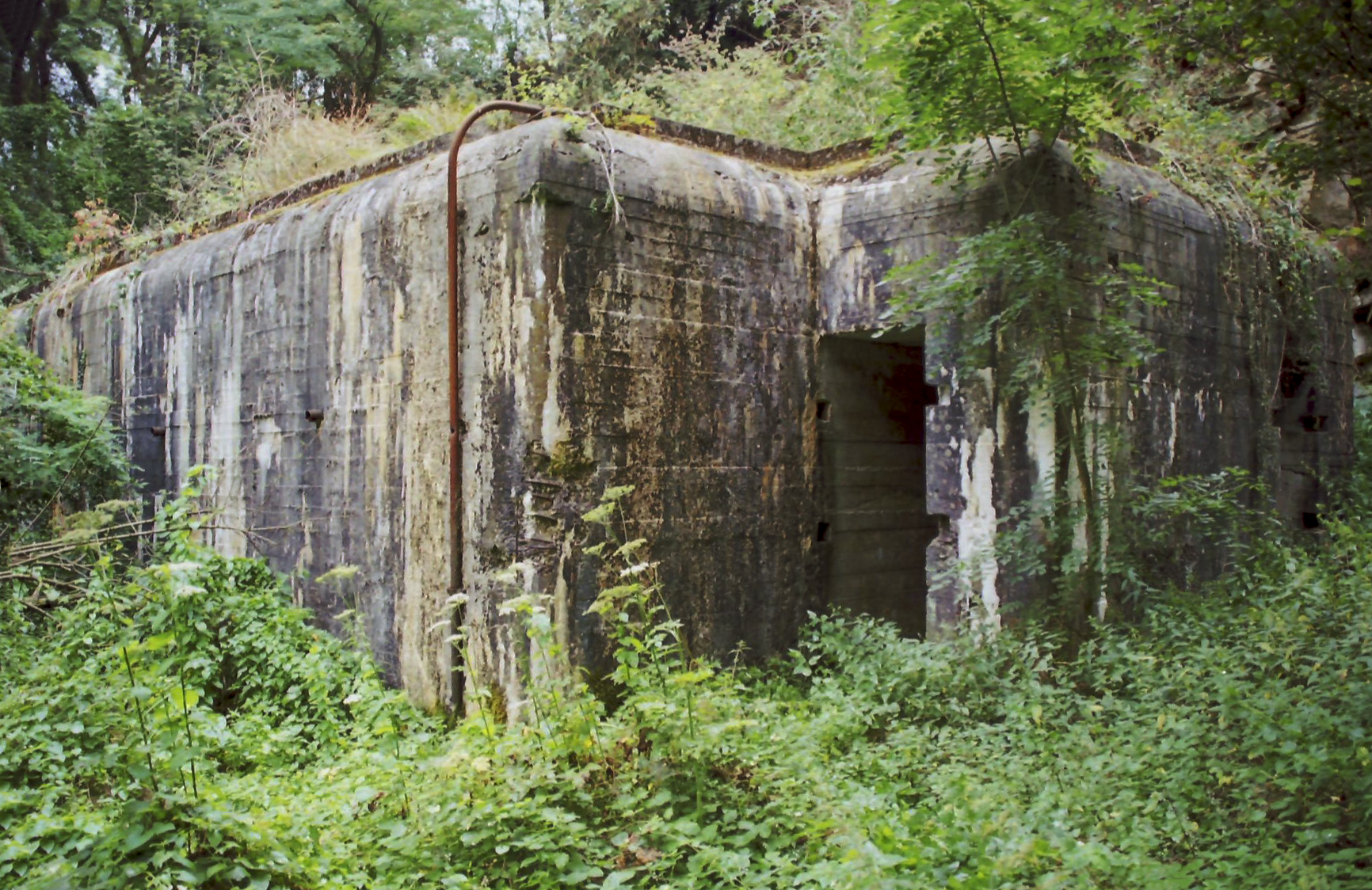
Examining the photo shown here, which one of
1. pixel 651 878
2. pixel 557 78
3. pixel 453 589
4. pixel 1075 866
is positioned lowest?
pixel 651 878

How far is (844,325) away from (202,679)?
4.05 meters

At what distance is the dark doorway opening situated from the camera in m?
6.39

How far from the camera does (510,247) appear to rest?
17.4 feet

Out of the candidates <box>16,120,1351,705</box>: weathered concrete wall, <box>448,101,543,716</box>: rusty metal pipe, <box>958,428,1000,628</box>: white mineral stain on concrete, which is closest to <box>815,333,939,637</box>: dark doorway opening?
<box>16,120,1351,705</box>: weathered concrete wall

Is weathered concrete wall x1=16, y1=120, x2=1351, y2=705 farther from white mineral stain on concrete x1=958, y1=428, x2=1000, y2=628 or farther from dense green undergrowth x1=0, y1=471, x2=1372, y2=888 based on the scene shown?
dense green undergrowth x1=0, y1=471, x2=1372, y2=888

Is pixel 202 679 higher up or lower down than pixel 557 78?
lower down

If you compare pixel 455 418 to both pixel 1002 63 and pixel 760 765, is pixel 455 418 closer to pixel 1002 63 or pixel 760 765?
pixel 760 765

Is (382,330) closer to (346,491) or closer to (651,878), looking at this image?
(346,491)

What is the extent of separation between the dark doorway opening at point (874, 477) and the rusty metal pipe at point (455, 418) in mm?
2087

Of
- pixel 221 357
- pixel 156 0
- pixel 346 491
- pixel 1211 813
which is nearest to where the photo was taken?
pixel 1211 813

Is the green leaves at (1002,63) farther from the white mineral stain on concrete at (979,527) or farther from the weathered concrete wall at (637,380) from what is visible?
the white mineral stain on concrete at (979,527)

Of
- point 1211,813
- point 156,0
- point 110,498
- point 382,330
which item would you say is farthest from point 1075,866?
point 156,0

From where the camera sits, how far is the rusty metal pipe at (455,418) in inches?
214

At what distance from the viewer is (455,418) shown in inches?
215
